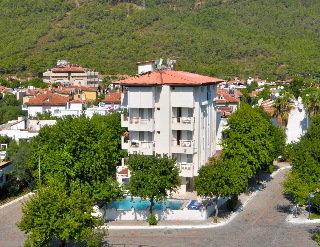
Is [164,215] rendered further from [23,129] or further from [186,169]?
[23,129]

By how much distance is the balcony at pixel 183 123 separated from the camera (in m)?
43.6

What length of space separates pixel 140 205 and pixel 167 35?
11754 cm

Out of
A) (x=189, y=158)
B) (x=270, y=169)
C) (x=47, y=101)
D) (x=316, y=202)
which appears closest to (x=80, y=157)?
(x=189, y=158)

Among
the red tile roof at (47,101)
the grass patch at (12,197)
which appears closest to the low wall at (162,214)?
the grass patch at (12,197)

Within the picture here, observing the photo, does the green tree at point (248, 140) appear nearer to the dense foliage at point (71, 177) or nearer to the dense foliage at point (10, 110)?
the dense foliage at point (71, 177)

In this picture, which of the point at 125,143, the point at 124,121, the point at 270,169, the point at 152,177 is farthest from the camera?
the point at 270,169

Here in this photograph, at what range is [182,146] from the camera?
145 ft

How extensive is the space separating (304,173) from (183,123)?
8.67 meters

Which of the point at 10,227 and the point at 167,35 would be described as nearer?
the point at 10,227

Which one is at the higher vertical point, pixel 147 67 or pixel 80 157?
pixel 147 67

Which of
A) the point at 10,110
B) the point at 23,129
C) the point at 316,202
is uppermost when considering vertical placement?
the point at 10,110

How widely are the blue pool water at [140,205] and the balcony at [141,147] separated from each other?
3.25 m

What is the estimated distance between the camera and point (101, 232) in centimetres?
3422

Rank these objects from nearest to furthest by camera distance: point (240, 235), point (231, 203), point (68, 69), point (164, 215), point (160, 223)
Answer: point (240, 235) → point (160, 223) → point (164, 215) → point (231, 203) → point (68, 69)
